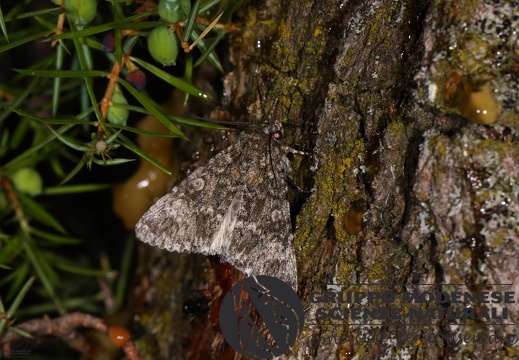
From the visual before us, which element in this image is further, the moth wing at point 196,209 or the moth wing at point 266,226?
the moth wing at point 196,209

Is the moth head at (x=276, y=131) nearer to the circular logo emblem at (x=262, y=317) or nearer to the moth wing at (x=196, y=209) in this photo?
the moth wing at (x=196, y=209)

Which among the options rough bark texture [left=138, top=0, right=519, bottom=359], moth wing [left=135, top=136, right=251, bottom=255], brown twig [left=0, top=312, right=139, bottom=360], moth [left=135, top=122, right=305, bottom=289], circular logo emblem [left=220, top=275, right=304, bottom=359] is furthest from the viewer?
brown twig [left=0, top=312, right=139, bottom=360]

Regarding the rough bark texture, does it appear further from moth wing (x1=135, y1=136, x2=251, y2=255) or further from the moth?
moth wing (x1=135, y1=136, x2=251, y2=255)

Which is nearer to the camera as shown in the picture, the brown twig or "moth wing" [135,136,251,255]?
"moth wing" [135,136,251,255]

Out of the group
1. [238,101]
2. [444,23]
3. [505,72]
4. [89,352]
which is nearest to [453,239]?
[505,72]

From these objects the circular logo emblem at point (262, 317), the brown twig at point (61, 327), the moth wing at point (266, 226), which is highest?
the moth wing at point (266, 226)

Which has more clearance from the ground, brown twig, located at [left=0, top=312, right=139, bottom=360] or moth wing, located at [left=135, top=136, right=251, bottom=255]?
moth wing, located at [left=135, top=136, right=251, bottom=255]

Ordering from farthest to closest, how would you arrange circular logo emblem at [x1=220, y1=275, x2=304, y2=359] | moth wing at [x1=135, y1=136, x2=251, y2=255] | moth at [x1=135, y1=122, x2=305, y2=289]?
moth wing at [x1=135, y1=136, x2=251, y2=255] < moth at [x1=135, y1=122, x2=305, y2=289] < circular logo emblem at [x1=220, y1=275, x2=304, y2=359]

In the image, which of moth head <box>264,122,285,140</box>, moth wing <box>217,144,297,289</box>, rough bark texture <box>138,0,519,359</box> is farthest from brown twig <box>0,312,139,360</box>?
moth head <box>264,122,285,140</box>

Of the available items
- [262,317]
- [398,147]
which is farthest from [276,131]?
[262,317]

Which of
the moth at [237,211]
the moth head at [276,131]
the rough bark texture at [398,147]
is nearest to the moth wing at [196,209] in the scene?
the moth at [237,211]
